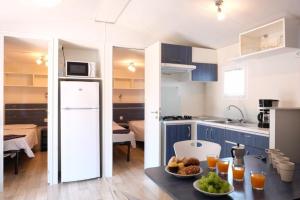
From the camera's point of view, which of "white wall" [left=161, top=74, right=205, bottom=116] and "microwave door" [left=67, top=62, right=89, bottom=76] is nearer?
"microwave door" [left=67, top=62, right=89, bottom=76]

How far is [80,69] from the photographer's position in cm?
355

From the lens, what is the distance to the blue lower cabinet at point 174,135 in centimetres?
358

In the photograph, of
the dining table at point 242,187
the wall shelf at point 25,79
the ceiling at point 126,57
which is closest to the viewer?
the dining table at point 242,187

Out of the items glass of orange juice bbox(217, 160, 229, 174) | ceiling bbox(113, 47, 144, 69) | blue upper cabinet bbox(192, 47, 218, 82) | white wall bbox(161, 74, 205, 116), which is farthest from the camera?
ceiling bbox(113, 47, 144, 69)

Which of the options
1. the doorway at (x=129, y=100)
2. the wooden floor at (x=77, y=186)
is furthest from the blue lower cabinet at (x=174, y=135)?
the doorway at (x=129, y=100)

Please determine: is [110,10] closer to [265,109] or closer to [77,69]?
[77,69]

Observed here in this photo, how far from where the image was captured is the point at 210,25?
3293 millimetres

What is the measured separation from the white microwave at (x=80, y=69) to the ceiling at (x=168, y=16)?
1.83 ft

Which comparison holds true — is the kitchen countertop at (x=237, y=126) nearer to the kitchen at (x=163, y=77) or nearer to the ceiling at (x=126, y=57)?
the kitchen at (x=163, y=77)

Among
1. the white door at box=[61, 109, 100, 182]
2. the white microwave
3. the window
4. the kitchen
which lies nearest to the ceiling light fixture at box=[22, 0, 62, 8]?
the kitchen

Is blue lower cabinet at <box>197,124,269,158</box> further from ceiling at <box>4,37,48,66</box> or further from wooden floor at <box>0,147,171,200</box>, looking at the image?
ceiling at <box>4,37,48,66</box>

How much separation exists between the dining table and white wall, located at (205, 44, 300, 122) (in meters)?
1.62

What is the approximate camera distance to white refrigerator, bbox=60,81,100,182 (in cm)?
331

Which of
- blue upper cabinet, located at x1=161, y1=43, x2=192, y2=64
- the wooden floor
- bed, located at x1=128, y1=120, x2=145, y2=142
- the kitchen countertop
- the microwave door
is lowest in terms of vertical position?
the wooden floor
